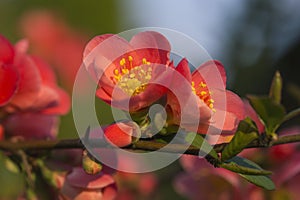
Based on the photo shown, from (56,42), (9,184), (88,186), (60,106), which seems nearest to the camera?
(88,186)

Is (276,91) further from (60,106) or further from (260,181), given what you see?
(60,106)

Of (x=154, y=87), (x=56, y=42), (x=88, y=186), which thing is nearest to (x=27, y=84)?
(x=88, y=186)

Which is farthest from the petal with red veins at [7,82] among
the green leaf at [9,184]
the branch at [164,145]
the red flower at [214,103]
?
the green leaf at [9,184]

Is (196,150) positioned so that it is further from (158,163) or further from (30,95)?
(30,95)

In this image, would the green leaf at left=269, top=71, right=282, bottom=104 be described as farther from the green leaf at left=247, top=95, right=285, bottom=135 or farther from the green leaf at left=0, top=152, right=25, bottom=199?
the green leaf at left=0, top=152, right=25, bottom=199

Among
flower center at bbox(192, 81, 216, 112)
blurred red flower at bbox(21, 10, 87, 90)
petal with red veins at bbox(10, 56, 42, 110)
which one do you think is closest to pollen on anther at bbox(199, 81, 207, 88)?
flower center at bbox(192, 81, 216, 112)

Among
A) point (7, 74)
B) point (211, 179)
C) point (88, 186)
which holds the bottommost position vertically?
point (211, 179)
